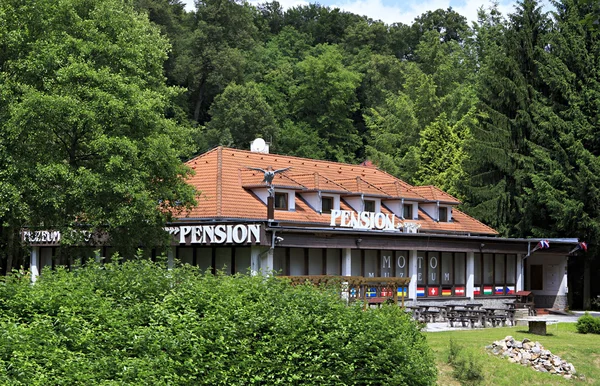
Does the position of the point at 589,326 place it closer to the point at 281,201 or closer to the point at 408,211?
the point at 281,201

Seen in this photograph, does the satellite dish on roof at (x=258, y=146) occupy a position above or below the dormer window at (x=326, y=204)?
above

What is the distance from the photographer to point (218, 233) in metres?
33.3

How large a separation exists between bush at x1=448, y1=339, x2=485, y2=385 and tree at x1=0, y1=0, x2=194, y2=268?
35.3 feet

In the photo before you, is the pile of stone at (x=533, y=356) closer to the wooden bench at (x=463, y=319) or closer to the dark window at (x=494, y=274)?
the wooden bench at (x=463, y=319)

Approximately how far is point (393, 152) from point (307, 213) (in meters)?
30.4

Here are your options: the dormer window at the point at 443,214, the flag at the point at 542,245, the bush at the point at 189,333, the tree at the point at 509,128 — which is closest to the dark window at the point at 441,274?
the dormer window at the point at 443,214

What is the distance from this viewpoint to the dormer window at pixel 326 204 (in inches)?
1630

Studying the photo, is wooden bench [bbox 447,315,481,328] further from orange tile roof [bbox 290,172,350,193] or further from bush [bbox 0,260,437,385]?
bush [bbox 0,260,437,385]

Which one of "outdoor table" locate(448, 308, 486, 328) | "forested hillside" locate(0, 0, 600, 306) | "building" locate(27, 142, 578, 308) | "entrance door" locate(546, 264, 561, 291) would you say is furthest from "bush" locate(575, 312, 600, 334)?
"entrance door" locate(546, 264, 561, 291)

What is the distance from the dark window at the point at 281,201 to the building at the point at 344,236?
0.04m

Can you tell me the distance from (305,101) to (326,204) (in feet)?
137

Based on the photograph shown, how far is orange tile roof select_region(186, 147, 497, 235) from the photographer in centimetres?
3778

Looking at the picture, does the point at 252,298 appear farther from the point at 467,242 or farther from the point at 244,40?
the point at 244,40

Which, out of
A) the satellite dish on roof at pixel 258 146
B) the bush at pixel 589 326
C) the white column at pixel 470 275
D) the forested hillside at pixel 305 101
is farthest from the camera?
the satellite dish on roof at pixel 258 146
